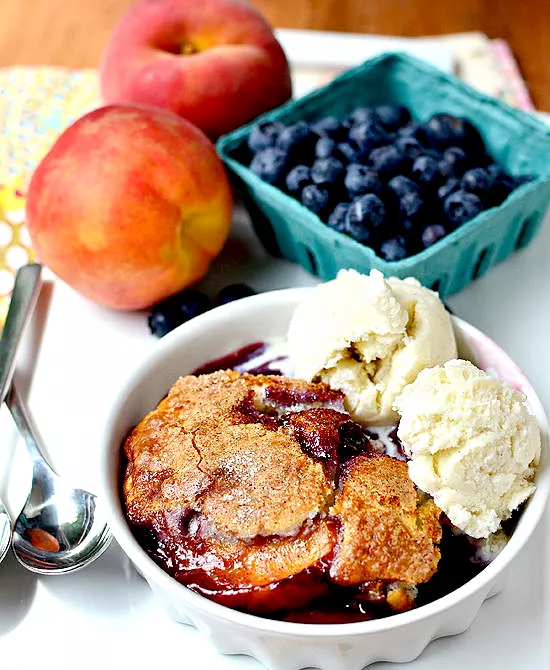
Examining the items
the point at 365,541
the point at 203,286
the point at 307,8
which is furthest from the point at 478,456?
the point at 307,8

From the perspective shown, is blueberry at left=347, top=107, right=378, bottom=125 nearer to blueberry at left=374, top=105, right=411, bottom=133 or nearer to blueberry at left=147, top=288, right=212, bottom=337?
blueberry at left=374, top=105, right=411, bottom=133

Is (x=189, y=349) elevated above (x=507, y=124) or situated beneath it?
situated beneath

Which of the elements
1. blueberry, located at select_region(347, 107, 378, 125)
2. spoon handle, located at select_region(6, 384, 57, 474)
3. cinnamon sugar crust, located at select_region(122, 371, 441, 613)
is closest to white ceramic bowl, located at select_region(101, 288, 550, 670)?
cinnamon sugar crust, located at select_region(122, 371, 441, 613)

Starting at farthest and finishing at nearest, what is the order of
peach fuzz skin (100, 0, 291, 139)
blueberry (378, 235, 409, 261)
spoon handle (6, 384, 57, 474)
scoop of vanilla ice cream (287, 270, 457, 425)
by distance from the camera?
peach fuzz skin (100, 0, 291, 139) → blueberry (378, 235, 409, 261) → spoon handle (6, 384, 57, 474) → scoop of vanilla ice cream (287, 270, 457, 425)

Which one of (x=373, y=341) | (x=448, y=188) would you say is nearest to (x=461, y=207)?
(x=448, y=188)

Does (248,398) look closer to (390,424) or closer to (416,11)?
(390,424)

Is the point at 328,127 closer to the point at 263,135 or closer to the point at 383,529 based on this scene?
the point at 263,135

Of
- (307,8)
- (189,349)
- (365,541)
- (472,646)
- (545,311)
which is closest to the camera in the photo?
(365,541)
